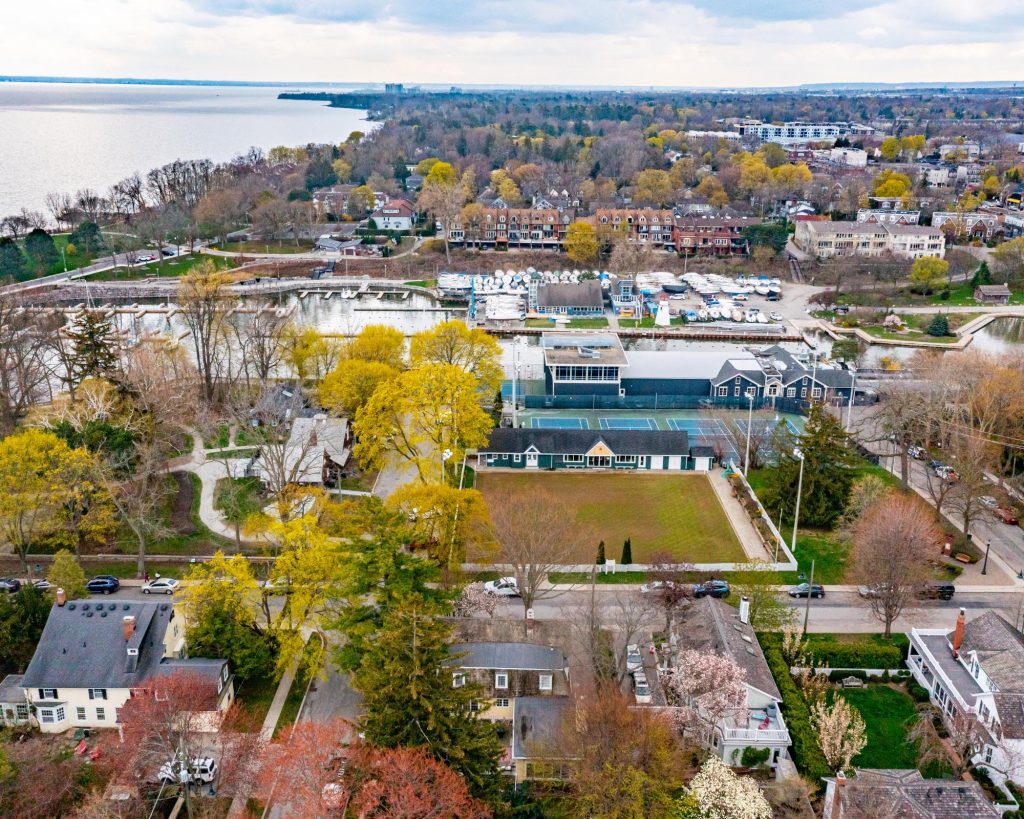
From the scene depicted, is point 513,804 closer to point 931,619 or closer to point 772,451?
point 931,619

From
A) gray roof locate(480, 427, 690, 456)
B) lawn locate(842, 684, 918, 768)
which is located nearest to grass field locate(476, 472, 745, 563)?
gray roof locate(480, 427, 690, 456)

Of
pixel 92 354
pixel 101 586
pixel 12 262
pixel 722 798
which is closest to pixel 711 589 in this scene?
pixel 722 798

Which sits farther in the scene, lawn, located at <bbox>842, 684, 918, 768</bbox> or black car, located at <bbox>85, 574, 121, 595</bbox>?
black car, located at <bbox>85, 574, 121, 595</bbox>

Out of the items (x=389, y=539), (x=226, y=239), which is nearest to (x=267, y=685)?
(x=389, y=539)

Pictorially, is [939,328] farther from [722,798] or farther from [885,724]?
[722,798]

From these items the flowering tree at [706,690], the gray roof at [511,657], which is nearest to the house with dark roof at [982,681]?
the flowering tree at [706,690]

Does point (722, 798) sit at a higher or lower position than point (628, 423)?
higher

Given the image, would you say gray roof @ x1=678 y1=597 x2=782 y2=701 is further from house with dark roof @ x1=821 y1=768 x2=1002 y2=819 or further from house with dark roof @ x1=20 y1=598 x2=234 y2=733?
house with dark roof @ x1=20 y1=598 x2=234 y2=733
